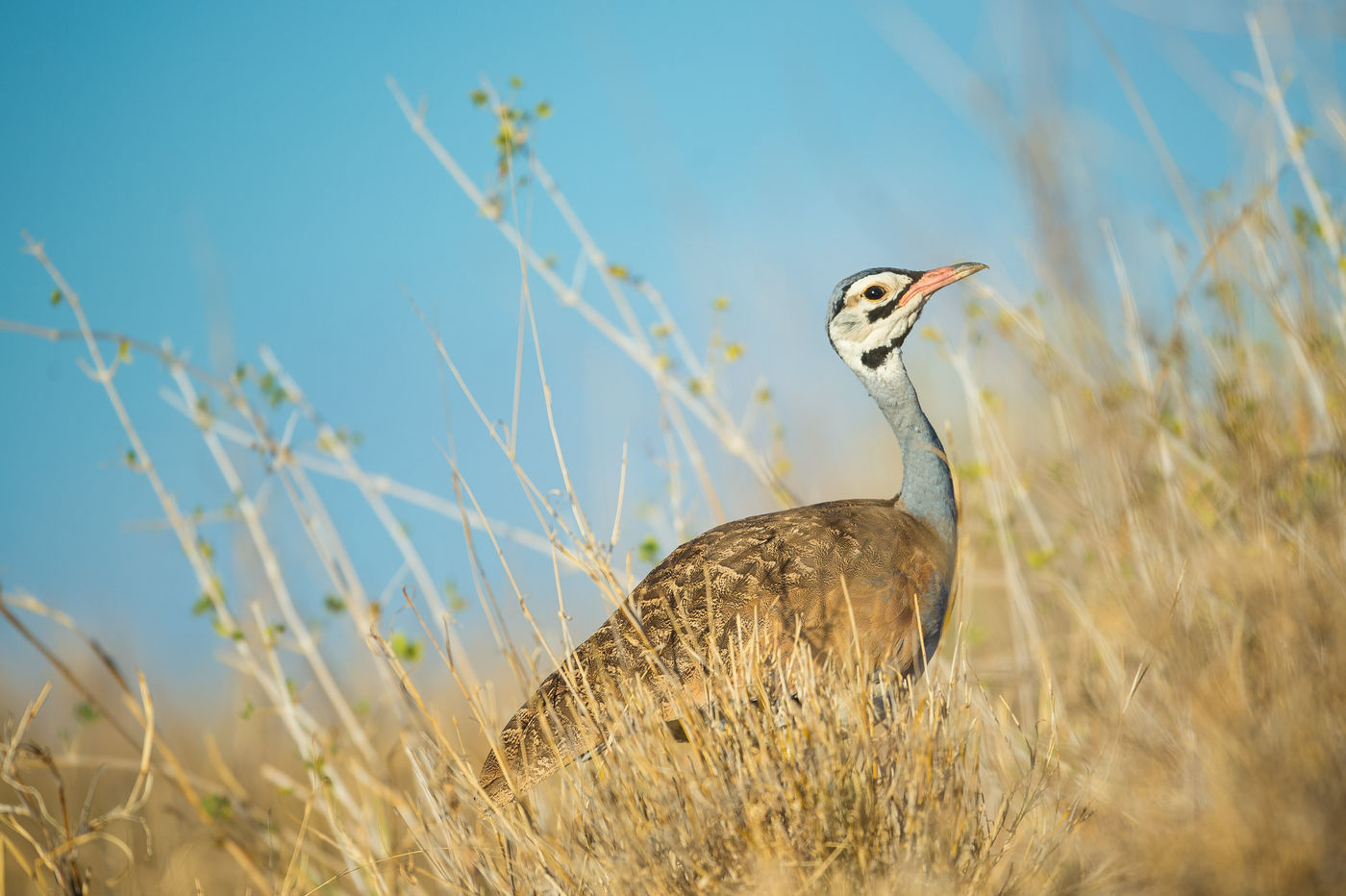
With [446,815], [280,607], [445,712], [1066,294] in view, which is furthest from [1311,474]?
[445,712]

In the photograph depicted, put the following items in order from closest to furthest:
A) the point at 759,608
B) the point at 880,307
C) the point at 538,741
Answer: the point at 538,741
the point at 759,608
the point at 880,307

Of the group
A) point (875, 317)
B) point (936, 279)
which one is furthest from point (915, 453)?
point (936, 279)

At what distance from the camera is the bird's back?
3309 mm

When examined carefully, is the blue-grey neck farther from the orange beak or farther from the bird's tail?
the bird's tail

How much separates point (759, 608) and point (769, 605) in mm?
44

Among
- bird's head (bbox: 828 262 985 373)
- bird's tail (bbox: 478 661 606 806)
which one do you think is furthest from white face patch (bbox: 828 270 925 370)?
bird's tail (bbox: 478 661 606 806)

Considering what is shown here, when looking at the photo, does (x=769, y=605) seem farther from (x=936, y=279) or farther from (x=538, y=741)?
(x=936, y=279)

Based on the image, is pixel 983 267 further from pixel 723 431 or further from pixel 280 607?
pixel 280 607

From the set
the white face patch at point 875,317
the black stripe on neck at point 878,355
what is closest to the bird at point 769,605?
the white face patch at point 875,317

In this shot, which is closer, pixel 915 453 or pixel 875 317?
pixel 915 453

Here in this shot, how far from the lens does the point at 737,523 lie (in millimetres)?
4004

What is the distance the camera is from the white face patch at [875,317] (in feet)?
14.5

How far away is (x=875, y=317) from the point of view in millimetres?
4477

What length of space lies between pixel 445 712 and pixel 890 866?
19.1 ft
